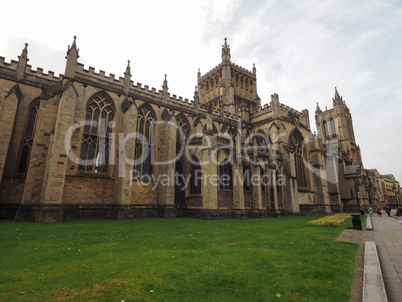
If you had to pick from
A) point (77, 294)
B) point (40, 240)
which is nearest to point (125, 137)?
point (40, 240)

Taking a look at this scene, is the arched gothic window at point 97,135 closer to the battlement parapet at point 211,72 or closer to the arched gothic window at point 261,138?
the arched gothic window at point 261,138

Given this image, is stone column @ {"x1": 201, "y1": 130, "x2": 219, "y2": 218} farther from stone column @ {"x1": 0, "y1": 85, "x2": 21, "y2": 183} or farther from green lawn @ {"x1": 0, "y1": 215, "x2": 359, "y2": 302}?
stone column @ {"x1": 0, "y1": 85, "x2": 21, "y2": 183}

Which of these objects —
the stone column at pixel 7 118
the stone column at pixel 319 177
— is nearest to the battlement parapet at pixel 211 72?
the stone column at pixel 319 177

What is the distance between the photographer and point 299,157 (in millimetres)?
32438

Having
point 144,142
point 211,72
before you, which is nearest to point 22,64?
point 144,142

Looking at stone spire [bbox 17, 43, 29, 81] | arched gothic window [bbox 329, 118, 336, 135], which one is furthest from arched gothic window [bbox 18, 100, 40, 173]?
arched gothic window [bbox 329, 118, 336, 135]

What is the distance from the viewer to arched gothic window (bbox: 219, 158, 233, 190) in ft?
70.2

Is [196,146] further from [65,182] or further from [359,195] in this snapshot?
[359,195]

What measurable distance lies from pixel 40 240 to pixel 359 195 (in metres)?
42.7

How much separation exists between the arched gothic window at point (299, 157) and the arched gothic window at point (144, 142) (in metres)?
19.8

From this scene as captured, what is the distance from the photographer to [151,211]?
2086cm

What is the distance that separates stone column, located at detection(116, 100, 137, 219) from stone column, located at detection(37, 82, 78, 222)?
4.10 m

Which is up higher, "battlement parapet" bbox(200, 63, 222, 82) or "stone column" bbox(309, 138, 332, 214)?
"battlement parapet" bbox(200, 63, 222, 82)

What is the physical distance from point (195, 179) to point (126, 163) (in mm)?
6761
